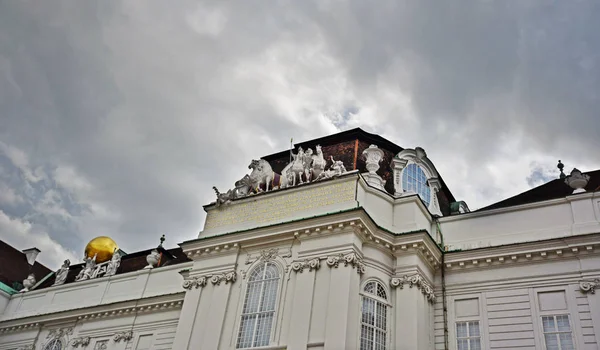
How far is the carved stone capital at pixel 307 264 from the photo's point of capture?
2023 cm

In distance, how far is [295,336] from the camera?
19031 mm

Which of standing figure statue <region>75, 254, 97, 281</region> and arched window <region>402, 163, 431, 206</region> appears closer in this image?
arched window <region>402, 163, 431, 206</region>

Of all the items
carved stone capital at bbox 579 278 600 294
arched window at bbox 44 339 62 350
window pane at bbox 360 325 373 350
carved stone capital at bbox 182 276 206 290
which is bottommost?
window pane at bbox 360 325 373 350

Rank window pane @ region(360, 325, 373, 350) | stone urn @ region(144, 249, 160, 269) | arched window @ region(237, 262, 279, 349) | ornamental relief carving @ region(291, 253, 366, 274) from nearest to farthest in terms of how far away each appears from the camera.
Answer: window pane @ region(360, 325, 373, 350) → ornamental relief carving @ region(291, 253, 366, 274) → arched window @ region(237, 262, 279, 349) → stone urn @ region(144, 249, 160, 269)

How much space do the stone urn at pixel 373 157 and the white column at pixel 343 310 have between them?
17.4ft

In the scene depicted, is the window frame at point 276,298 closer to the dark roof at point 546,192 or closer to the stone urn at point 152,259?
the dark roof at point 546,192

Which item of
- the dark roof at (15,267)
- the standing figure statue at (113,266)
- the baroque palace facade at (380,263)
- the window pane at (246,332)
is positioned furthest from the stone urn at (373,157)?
the dark roof at (15,267)

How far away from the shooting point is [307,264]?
67.1 feet

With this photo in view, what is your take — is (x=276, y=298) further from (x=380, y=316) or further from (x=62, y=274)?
(x=62, y=274)

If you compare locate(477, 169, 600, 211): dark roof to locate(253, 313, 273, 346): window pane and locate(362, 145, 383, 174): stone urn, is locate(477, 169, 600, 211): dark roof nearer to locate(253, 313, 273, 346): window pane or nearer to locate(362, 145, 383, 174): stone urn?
locate(362, 145, 383, 174): stone urn

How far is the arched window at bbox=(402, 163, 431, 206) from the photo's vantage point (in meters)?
24.6

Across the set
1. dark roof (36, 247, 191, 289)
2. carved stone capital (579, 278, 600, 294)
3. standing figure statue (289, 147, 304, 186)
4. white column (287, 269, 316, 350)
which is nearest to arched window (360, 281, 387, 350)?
white column (287, 269, 316, 350)

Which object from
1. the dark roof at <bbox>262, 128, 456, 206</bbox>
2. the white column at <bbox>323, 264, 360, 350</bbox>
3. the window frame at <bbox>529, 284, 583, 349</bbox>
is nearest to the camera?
the white column at <bbox>323, 264, 360, 350</bbox>

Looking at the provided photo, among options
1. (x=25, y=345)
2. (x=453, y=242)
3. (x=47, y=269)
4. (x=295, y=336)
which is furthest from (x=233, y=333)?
(x=47, y=269)
